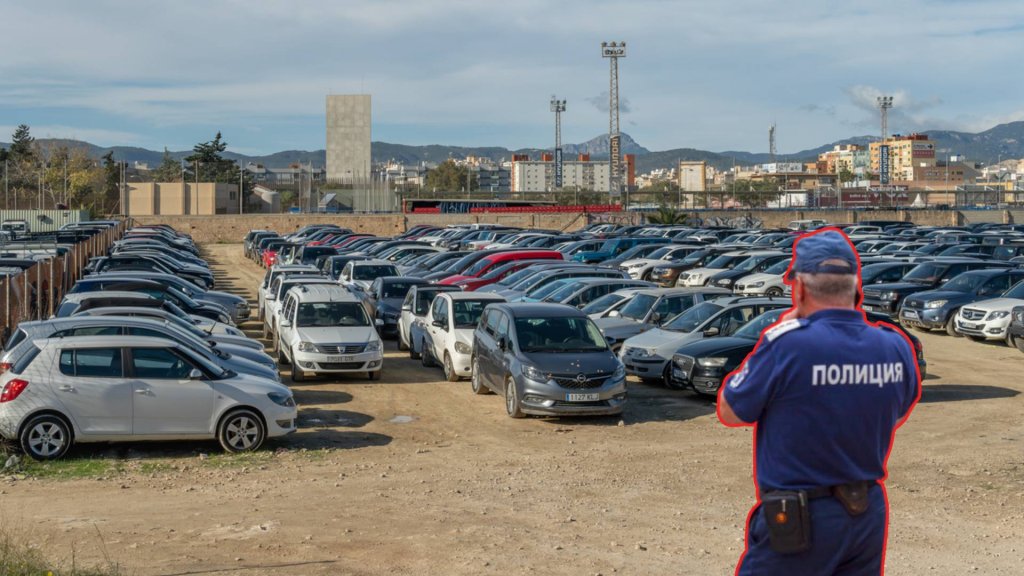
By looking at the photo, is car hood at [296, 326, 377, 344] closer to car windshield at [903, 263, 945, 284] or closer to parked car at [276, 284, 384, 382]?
parked car at [276, 284, 384, 382]

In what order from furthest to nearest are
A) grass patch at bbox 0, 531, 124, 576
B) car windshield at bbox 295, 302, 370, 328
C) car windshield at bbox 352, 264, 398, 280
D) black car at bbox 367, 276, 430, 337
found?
car windshield at bbox 352, 264, 398, 280
black car at bbox 367, 276, 430, 337
car windshield at bbox 295, 302, 370, 328
grass patch at bbox 0, 531, 124, 576

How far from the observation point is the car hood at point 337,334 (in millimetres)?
19359

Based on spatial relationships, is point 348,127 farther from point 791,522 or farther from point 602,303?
point 791,522

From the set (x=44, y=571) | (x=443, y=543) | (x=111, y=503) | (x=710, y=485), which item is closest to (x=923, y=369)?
(x=710, y=485)

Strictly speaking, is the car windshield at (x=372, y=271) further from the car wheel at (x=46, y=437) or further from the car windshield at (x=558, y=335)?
the car wheel at (x=46, y=437)

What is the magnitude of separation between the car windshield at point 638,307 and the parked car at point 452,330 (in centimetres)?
250

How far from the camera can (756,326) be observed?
1834cm

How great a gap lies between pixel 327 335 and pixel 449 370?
6.92 feet

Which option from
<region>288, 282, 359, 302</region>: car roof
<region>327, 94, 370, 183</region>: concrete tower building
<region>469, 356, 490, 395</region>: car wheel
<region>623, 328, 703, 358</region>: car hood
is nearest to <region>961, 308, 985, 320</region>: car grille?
<region>623, 328, 703, 358</region>: car hood

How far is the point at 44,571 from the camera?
26.3ft

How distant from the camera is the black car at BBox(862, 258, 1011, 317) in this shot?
28.7 m

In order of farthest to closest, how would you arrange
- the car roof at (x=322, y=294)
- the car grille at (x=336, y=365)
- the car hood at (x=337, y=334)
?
the car roof at (x=322, y=294) → the car hood at (x=337, y=334) → the car grille at (x=336, y=365)

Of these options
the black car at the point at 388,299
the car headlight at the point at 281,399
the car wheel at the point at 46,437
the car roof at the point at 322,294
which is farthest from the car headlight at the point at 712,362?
the black car at the point at 388,299

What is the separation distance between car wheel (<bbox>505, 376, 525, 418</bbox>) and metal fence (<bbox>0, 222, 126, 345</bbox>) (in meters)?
7.63
